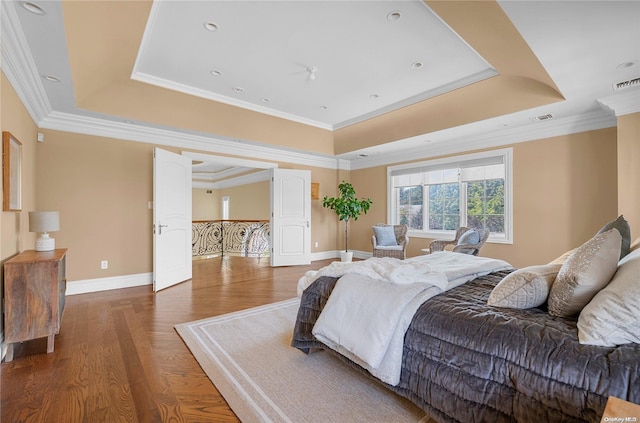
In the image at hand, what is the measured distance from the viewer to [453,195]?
18.3ft

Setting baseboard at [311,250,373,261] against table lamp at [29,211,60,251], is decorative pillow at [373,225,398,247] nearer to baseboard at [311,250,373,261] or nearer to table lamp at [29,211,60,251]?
baseboard at [311,250,373,261]

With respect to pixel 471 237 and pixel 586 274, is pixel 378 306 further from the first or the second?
pixel 471 237

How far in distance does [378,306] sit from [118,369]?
200 cm

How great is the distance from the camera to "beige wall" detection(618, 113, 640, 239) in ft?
10.6

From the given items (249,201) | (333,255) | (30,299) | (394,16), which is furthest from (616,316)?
(249,201)

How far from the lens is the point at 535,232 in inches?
178

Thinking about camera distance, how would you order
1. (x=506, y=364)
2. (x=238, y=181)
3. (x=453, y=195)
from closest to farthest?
(x=506, y=364)
(x=453, y=195)
(x=238, y=181)

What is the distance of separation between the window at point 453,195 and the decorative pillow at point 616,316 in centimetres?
409

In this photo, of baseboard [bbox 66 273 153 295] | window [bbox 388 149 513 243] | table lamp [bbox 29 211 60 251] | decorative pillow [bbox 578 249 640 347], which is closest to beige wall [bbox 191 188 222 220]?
baseboard [bbox 66 273 153 295]

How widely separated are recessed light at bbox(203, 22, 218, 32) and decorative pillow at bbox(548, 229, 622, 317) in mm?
3348

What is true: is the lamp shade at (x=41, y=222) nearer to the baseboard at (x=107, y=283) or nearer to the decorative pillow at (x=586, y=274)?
the baseboard at (x=107, y=283)

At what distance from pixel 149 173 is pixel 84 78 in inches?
66.9

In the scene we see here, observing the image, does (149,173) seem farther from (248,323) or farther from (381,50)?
(381,50)

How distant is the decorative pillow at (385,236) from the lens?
5675 mm
